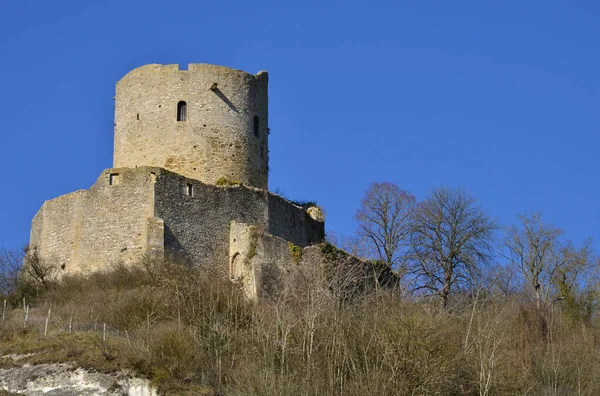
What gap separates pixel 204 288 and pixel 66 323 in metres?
3.82

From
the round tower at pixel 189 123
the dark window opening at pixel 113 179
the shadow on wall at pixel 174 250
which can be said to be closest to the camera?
the shadow on wall at pixel 174 250

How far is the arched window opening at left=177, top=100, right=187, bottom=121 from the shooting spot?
39.6 meters

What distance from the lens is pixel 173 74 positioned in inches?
1575

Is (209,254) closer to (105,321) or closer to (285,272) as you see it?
(285,272)

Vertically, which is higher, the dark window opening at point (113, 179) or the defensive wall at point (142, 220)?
the dark window opening at point (113, 179)

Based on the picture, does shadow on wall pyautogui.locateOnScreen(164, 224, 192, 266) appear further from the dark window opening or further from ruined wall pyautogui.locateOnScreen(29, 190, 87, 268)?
ruined wall pyautogui.locateOnScreen(29, 190, 87, 268)

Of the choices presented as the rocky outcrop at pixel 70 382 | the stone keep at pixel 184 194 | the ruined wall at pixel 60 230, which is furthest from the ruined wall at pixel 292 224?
the rocky outcrop at pixel 70 382

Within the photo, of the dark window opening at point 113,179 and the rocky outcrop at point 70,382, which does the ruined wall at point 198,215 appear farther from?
the rocky outcrop at point 70,382

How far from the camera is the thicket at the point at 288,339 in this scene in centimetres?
2977

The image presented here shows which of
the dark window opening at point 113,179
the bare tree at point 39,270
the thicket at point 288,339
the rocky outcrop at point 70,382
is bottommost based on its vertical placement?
the rocky outcrop at point 70,382

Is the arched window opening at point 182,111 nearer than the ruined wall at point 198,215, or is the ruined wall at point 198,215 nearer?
the ruined wall at point 198,215

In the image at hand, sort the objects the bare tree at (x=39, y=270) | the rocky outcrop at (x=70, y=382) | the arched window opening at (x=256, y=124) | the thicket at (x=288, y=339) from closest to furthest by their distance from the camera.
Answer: the rocky outcrop at (x=70, y=382) < the thicket at (x=288, y=339) < the bare tree at (x=39, y=270) < the arched window opening at (x=256, y=124)

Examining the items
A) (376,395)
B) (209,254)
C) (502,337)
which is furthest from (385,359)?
(209,254)

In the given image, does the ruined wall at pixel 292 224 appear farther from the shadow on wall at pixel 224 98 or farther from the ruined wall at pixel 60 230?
the ruined wall at pixel 60 230
